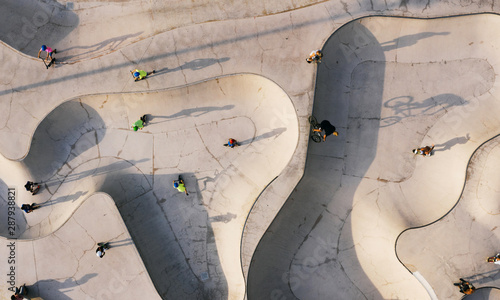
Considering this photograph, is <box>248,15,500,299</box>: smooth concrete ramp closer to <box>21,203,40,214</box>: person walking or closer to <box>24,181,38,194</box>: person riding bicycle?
<box>21,203,40,214</box>: person walking

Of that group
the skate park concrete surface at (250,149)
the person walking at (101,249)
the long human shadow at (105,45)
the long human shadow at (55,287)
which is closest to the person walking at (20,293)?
the long human shadow at (55,287)

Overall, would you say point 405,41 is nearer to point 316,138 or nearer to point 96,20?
point 316,138

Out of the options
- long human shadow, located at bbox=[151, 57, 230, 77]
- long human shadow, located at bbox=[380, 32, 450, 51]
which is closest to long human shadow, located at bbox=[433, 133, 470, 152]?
long human shadow, located at bbox=[380, 32, 450, 51]

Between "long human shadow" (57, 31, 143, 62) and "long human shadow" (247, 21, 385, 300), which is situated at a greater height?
"long human shadow" (57, 31, 143, 62)

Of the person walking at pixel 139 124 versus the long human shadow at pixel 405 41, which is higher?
the long human shadow at pixel 405 41

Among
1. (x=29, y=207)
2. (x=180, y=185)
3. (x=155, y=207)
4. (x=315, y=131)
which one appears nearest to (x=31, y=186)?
(x=29, y=207)

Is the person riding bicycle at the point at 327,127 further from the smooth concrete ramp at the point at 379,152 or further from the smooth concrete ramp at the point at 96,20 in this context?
the smooth concrete ramp at the point at 96,20
